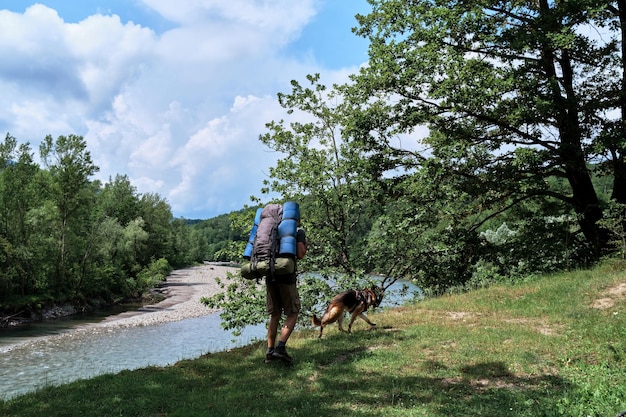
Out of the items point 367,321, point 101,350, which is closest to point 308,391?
point 367,321

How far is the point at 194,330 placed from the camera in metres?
29.5

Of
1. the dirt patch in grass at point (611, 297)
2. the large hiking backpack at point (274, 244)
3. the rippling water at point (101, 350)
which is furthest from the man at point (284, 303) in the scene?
the rippling water at point (101, 350)

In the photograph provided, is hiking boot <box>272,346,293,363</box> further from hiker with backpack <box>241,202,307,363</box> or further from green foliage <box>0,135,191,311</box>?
green foliage <box>0,135,191,311</box>

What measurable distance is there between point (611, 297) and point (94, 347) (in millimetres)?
24715

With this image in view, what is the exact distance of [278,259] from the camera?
623 cm

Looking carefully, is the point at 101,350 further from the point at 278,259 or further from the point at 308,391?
the point at 308,391

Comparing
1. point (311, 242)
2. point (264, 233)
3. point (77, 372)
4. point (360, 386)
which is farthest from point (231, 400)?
point (77, 372)

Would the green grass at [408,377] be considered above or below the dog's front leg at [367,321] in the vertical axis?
below

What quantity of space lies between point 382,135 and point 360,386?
11003 millimetres

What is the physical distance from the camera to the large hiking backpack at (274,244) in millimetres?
6215

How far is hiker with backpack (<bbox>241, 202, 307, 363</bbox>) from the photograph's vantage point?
6246mm

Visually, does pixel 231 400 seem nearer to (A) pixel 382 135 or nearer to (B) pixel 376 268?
(B) pixel 376 268

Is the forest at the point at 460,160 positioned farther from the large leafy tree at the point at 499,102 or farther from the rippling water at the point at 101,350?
the rippling water at the point at 101,350

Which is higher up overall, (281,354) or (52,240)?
(52,240)
